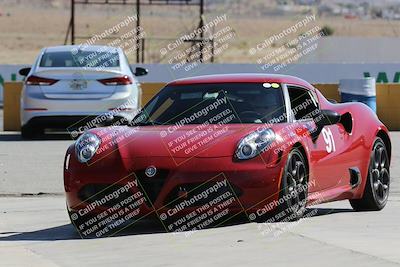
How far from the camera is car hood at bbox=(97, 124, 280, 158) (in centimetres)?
917

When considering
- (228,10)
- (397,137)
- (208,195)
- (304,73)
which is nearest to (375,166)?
(208,195)

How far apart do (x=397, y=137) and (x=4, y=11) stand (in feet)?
333

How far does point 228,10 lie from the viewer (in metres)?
132

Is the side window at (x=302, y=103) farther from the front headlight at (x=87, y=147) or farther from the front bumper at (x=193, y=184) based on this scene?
the front headlight at (x=87, y=147)

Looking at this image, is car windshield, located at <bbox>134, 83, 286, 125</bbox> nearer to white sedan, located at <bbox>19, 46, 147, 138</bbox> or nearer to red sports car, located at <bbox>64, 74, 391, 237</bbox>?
red sports car, located at <bbox>64, 74, 391, 237</bbox>

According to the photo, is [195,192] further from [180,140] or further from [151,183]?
[180,140]

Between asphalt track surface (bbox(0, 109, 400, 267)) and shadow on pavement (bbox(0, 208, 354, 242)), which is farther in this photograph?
shadow on pavement (bbox(0, 208, 354, 242))

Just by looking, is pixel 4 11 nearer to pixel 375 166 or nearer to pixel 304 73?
pixel 304 73

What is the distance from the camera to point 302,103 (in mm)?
10398

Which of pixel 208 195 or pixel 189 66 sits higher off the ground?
pixel 208 195

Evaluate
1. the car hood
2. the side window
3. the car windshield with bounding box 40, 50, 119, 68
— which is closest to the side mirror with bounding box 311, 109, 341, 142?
the side window

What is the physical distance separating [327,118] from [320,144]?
261 mm

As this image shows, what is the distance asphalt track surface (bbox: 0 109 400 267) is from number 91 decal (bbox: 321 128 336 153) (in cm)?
59

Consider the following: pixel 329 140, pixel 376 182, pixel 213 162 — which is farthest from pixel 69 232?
pixel 376 182
